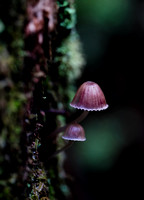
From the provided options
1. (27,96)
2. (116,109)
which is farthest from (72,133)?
(116,109)

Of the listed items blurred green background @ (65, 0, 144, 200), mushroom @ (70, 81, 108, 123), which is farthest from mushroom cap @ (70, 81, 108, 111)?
blurred green background @ (65, 0, 144, 200)

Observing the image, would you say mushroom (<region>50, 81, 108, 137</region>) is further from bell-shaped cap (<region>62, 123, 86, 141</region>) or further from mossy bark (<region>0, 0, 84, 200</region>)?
mossy bark (<region>0, 0, 84, 200</region>)

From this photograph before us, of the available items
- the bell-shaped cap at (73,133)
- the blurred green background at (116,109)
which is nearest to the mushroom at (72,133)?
the bell-shaped cap at (73,133)

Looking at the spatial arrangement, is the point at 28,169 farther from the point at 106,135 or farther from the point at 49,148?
the point at 106,135

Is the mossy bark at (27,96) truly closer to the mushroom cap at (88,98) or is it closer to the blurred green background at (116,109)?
the mushroom cap at (88,98)

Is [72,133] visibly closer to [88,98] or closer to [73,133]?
[73,133]

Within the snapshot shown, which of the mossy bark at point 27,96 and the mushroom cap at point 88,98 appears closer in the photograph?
the mossy bark at point 27,96
